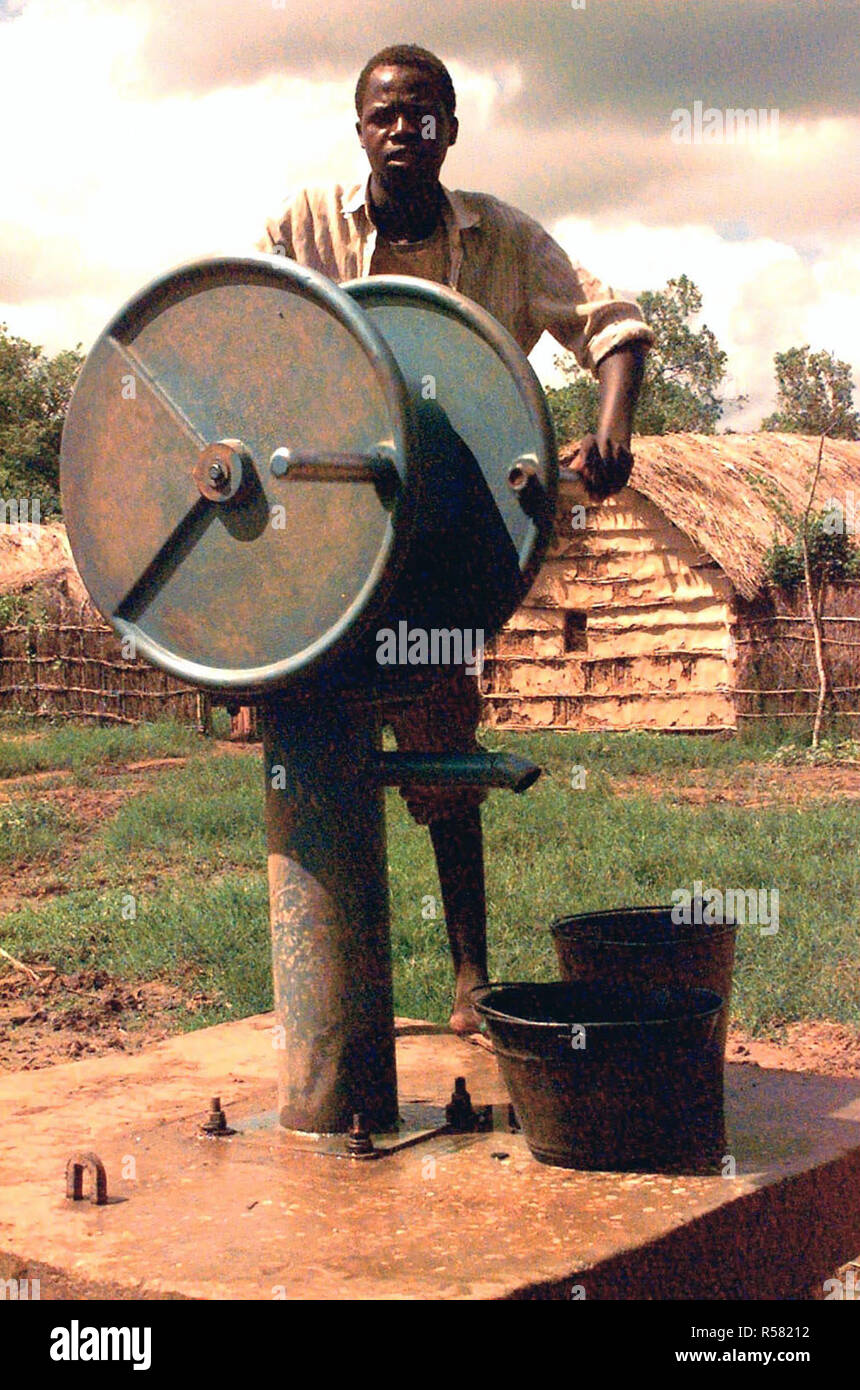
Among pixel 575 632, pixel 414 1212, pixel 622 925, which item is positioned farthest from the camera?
pixel 575 632

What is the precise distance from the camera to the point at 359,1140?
2891 mm

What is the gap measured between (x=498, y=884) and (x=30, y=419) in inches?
1163

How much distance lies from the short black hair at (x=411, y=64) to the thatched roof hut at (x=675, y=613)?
408 inches

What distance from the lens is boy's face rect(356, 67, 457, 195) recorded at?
3.32 metres

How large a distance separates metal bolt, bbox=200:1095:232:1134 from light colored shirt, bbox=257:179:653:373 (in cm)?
176

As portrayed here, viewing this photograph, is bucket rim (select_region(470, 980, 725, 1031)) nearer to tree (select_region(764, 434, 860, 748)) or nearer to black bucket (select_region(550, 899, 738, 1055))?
black bucket (select_region(550, 899, 738, 1055))

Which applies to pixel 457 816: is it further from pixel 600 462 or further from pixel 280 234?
pixel 280 234

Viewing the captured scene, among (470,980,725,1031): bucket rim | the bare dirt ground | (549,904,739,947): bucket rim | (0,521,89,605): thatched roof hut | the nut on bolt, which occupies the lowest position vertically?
the bare dirt ground

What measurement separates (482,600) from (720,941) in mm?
857

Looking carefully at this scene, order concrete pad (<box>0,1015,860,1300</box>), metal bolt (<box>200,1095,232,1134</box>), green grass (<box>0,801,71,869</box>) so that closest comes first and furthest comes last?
concrete pad (<box>0,1015,860,1300</box>) < metal bolt (<box>200,1095,232,1134</box>) < green grass (<box>0,801,71,869</box>)

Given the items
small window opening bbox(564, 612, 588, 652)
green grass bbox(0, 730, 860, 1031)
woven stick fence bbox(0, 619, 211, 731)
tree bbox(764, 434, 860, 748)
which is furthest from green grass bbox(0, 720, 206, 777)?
tree bbox(764, 434, 860, 748)

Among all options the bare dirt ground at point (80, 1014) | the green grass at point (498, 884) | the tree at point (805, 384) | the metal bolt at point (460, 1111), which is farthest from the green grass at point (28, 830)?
the tree at point (805, 384)

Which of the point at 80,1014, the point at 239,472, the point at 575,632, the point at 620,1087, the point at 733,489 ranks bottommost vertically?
the point at 80,1014

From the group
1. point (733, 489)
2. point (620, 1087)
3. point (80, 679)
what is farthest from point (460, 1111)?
point (80, 679)
